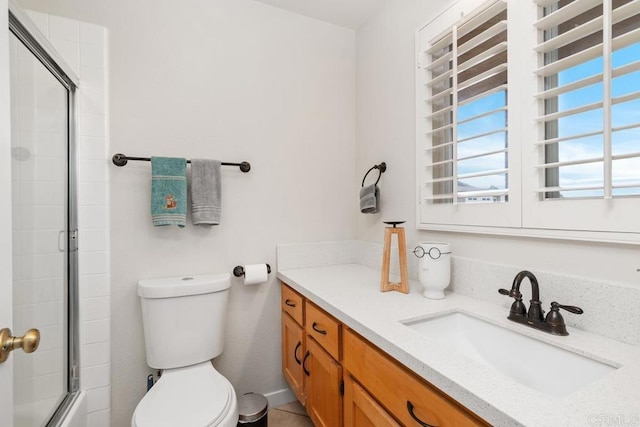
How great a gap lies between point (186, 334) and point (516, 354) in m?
1.40

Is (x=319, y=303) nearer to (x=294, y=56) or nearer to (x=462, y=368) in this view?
(x=462, y=368)

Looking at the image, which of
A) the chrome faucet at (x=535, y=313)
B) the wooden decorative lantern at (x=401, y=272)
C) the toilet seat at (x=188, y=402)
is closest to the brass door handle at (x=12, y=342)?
the toilet seat at (x=188, y=402)

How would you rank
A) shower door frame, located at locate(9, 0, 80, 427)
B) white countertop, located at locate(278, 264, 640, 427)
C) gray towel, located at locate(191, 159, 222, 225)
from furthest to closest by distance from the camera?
gray towel, located at locate(191, 159, 222, 225) → shower door frame, located at locate(9, 0, 80, 427) → white countertop, located at locate(278, 264, 640, 427)

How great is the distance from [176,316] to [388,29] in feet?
6.45

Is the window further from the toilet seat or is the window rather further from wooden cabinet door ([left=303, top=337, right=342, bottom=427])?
the toilet seat

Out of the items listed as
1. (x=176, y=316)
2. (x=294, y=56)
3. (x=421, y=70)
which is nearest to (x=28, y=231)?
(x=176, y=316)

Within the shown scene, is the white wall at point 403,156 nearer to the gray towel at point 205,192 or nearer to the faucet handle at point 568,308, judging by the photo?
the faucet handle at point 568,308

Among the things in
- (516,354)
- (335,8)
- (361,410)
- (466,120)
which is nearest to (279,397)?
(361,410)

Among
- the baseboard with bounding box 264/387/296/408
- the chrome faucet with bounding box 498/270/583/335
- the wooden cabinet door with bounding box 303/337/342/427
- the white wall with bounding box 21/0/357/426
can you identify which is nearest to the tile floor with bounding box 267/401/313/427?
the baseboard with bounding box 264/387/296/408

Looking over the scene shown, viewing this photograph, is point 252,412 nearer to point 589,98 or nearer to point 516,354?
point 516,354

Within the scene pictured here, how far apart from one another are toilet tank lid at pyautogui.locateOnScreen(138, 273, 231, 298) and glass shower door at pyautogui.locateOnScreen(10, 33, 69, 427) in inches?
13.6

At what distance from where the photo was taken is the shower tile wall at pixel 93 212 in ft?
4.88

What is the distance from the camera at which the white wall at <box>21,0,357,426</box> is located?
5.22ft

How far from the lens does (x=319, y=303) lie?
1.34 metres
